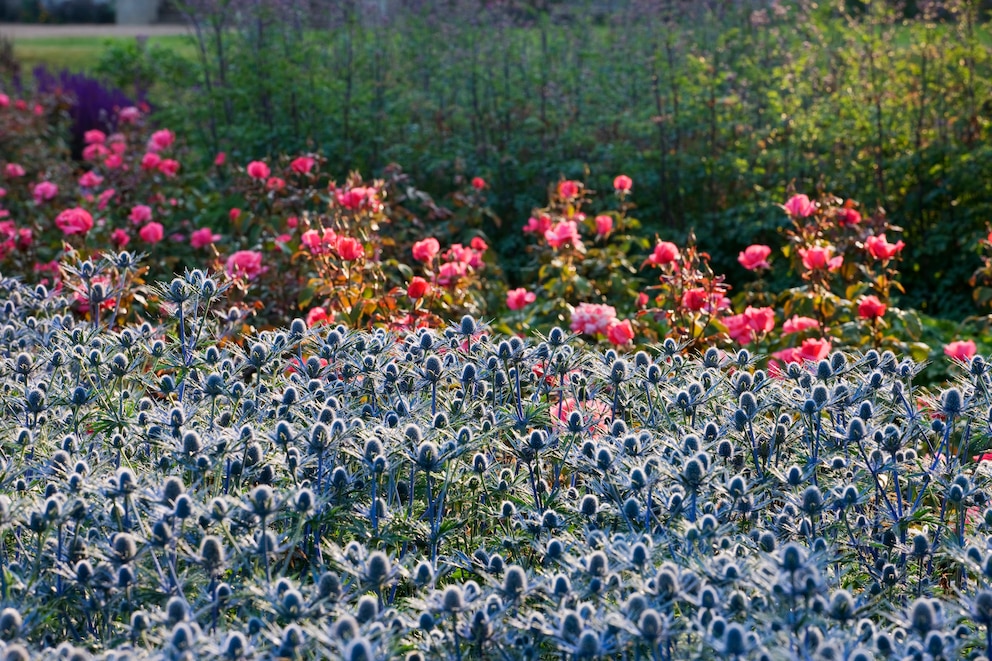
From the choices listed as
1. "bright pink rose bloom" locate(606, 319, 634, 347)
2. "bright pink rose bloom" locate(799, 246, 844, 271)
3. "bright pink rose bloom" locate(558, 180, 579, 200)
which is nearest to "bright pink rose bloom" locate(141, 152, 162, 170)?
"bright pink rose bloom" locate(558, 180, 579, 200)

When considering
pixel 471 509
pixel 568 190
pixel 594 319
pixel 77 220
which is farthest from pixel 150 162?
pixel 471 509

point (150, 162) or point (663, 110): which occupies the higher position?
point (663, 110)

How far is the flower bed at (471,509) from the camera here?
171cm

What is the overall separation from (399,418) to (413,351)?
0.35m

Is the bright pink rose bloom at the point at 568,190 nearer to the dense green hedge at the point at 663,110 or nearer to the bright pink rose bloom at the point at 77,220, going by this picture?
the dense green hedge at the point at 663,110

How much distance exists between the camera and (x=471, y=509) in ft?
7.88

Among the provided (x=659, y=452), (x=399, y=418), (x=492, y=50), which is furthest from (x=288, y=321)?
(x=492, y=50)

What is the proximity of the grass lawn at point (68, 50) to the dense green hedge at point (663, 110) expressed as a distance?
776cm

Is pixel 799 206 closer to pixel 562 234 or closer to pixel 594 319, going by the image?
pixel 562 234

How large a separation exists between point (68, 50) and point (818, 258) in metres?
16.3

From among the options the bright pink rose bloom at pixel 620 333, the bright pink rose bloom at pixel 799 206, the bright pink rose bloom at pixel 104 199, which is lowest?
the bright pink rose bloom at pixel 104 199

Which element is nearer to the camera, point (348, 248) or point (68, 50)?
point (348, 248)

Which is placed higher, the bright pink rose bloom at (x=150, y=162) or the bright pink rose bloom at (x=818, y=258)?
the bright pink rose bloom at (x=818, y=258)

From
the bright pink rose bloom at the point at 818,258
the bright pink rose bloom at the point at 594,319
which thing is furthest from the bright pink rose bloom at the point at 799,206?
the bright pink rose bloom at the point at 594,319
